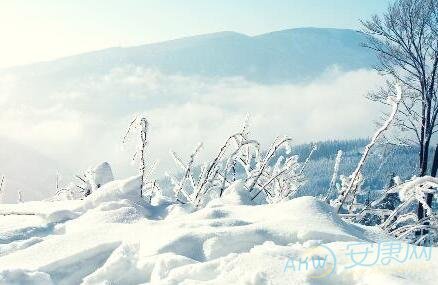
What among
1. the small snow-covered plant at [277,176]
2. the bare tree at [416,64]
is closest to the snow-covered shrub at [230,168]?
the small snow-covered plant at [277,176]

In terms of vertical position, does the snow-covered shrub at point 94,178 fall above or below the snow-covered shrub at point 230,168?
below

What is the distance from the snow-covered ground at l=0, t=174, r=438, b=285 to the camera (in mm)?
2205

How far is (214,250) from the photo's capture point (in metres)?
2.52

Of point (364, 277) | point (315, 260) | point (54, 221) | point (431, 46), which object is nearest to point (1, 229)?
point (54, 221)

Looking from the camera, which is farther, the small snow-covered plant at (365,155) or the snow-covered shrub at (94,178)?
the snow-covered shrub at (94,178)

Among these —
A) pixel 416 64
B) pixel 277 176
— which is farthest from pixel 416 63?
pixel 277 176

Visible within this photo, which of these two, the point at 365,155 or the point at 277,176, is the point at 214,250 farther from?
the point at 277,176

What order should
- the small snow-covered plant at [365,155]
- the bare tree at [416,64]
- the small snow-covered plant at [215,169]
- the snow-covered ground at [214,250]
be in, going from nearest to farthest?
the snow-covered ground at [214,250]
the small snow-covered plant at [365,155]
the small snow-covered plant at [215,169]
the bare tree at [416,64]

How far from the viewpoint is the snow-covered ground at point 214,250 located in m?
2.21

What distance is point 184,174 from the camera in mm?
4492

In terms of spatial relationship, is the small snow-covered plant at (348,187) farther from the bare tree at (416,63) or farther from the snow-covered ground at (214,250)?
the bare tree at (416,63)

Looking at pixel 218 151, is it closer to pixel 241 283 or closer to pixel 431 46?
pixel 241 283

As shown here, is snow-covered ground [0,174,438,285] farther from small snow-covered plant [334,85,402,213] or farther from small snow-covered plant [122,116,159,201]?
small snow-covered plant [122,116,159,201]

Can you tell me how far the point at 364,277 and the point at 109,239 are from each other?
53.6 inches
